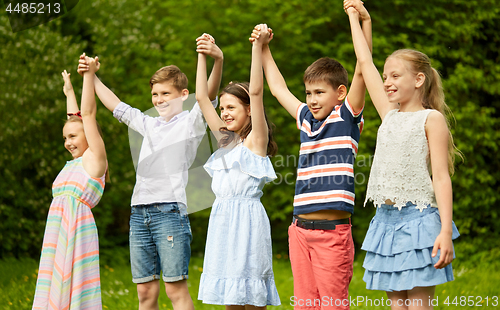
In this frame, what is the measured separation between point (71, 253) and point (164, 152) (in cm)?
88

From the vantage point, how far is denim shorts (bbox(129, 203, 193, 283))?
Answer: 3398 millimetres

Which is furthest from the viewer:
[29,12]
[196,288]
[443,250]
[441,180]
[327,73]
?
[29,12]

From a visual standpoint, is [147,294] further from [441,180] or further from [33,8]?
[33,8]

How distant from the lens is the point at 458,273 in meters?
6.63

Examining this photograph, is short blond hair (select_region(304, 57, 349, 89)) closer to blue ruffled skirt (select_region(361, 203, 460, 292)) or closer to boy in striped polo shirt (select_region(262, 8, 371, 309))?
boy in striped polo shirt (select_region(262, 8, 371, 309))

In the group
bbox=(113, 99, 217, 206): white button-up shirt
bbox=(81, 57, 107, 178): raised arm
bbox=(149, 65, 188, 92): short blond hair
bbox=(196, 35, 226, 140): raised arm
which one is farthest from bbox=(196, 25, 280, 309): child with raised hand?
bbox=(81, 57, 107, 178): raised arm

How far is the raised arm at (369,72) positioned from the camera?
111 inches

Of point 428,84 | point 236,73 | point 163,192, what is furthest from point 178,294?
point 236,73

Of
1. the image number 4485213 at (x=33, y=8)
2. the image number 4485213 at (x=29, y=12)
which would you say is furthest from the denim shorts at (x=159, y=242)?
the image number 4485213 at (x=33, y=8)

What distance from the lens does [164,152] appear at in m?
3.55

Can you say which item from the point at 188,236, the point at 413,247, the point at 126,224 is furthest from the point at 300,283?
the point at 126,224

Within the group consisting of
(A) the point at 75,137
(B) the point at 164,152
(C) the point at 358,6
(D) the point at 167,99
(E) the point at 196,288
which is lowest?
(E) the point at 196,288

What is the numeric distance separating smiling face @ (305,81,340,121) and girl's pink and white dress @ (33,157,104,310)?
5.22 ft

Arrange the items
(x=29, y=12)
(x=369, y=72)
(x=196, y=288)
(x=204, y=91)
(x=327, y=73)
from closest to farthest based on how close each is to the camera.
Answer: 1. (x=369, y=72)
2. (x=327, y=73)
3. (x=204, y=91)
4. (x=196, y=288)
5. (x=29, y=12)
